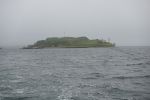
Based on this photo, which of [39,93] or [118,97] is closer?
[118,97]

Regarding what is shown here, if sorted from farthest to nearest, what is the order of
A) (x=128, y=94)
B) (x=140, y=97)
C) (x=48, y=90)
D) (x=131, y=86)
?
1. (x=131, y=86)
2. (x=48, y=90)
3. (x=128, y=94)
4. (x=140, y=97)

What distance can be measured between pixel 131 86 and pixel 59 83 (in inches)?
321

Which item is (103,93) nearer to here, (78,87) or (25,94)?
(78,87)

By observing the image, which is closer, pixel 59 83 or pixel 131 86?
pixel 131 86

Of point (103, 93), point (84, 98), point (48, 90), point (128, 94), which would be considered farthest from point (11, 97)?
point (128, 94)

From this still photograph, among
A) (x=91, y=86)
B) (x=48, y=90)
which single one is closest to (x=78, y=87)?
(x=91, y=86)

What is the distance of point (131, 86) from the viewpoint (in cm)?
2567

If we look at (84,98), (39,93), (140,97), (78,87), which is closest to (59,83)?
(78,87)

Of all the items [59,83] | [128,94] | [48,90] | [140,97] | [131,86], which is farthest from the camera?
[59,83]

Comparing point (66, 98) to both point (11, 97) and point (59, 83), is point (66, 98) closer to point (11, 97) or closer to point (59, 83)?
point (11, 97)

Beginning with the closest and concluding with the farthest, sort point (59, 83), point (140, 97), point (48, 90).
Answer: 1. point (140, 97)
2. point (48, 90)
3. point (59, 83)

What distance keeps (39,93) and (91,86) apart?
623 centimetres

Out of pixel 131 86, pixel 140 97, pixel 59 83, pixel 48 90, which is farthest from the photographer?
pixel 59 83

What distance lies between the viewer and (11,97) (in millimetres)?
20844
